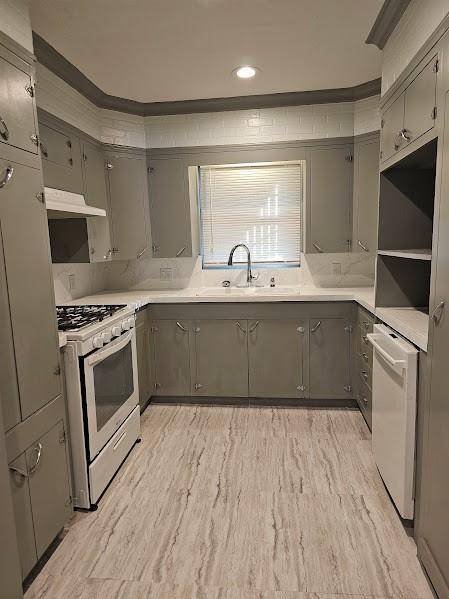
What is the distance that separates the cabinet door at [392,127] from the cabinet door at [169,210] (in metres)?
1.73

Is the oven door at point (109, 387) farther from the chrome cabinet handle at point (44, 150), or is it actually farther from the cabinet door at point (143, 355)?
the chrome cabinet handle at point (44, 150)

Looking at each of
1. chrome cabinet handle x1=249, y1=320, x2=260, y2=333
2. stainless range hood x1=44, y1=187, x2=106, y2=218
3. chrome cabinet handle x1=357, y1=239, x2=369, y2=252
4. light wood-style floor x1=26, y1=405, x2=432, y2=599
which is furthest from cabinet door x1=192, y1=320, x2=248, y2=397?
stainless range hood x1=44, y1=187, x2=106, y2=218

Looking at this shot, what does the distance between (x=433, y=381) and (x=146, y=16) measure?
225cm

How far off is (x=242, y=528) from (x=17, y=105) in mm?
2165

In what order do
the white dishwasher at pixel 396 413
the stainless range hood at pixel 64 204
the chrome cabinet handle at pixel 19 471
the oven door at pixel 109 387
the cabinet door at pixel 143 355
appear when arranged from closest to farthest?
the chrome cabinet handle at pixel 19 471, the white dishwasher at pixel 396 413, the oven door at pixel 109 387, the stainless range hood at pixel 64 204, the cabinet door at pixel 143 355

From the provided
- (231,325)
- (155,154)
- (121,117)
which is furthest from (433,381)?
(121,117)

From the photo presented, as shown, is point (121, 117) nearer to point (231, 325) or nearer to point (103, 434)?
point (231, 325)

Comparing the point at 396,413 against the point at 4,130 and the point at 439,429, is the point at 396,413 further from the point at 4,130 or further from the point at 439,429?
the point at 4,130

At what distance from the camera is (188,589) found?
1.59m

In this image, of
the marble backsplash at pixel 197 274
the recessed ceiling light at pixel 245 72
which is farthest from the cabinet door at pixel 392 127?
the marble backsplash at pixel 197 274

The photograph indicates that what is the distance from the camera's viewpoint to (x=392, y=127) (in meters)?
2.05

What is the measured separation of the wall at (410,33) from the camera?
1.63m

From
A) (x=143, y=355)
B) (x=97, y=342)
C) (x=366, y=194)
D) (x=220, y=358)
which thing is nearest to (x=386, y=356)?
(x=97, y=342)

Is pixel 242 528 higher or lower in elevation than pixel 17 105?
lower
